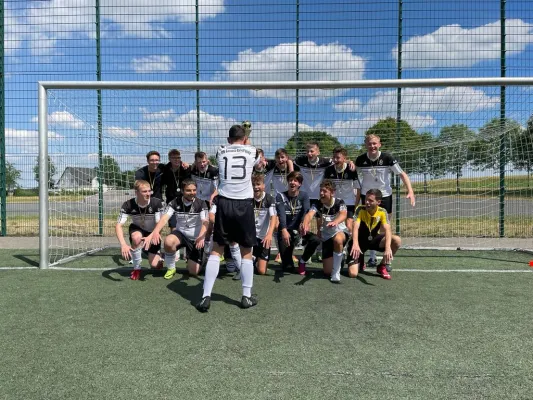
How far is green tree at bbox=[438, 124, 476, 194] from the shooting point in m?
6.81

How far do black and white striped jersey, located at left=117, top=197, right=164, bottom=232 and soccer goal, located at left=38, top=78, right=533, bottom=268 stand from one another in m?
1.04

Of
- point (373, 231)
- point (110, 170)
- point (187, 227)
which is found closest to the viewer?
point (373, 231)

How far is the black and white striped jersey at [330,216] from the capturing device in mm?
5109

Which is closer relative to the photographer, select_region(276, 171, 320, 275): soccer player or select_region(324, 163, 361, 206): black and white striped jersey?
select_region(276, 171, 320, 275): soccer player

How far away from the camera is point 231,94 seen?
6113 millimetres

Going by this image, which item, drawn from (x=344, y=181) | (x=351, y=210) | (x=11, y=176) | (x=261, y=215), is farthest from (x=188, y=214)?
(x=11, y=176)

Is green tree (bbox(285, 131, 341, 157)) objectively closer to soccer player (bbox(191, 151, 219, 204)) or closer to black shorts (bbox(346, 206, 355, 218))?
black shorts (bbox(346, 206, 355, 218))

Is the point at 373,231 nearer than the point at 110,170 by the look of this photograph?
Yes

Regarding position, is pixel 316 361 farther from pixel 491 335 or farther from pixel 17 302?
pixel 17 302

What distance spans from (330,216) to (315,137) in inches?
93.5

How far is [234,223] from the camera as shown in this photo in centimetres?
379

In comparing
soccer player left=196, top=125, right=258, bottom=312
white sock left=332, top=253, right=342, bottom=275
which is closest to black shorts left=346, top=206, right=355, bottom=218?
white sock left=332, top=253, right=342, bottom=275

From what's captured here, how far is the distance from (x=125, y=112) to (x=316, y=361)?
5.61 meters

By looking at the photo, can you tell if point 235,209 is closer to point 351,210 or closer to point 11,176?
point 351,210
